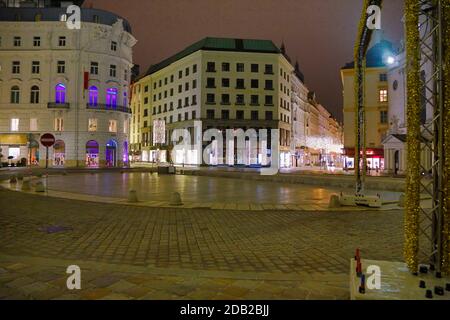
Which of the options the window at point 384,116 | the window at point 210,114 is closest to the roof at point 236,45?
the window at point 210,114

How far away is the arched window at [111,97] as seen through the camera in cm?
5238

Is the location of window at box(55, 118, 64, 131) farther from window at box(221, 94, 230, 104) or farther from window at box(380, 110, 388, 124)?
window at box(380, 110, 388, 124)

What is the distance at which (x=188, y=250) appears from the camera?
278 inches

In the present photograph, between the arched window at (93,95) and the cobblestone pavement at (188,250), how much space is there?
137 feet

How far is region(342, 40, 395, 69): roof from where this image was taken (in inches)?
2039

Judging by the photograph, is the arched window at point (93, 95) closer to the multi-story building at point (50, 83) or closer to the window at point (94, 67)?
the multi-story building at point (50, 83)

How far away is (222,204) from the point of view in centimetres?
1390

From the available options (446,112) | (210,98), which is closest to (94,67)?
(210,98)

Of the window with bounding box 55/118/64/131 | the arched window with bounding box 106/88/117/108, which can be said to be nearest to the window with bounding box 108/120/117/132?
the arched window with bounding box 106/88/117/108

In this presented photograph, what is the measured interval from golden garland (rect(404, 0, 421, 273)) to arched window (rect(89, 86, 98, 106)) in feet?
170

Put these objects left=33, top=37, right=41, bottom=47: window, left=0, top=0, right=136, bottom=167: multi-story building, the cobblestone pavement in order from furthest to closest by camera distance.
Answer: left=33, top=37, right=41, bottom=47: window < left=0, top=0, right=136, bottom=167: multi-story building < the cobblestone pavement

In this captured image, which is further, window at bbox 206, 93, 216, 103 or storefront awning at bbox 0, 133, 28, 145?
window at bbox 206, 93, 216, 103

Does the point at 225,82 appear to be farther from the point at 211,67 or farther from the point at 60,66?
the point at 60,66
